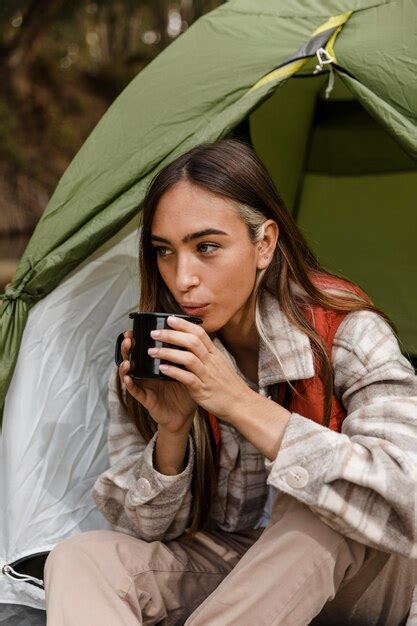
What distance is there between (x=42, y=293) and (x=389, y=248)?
0.96 meters

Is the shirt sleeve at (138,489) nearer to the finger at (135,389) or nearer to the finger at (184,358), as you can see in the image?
the finger at (135,389)

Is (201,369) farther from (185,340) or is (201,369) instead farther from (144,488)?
(144,488)

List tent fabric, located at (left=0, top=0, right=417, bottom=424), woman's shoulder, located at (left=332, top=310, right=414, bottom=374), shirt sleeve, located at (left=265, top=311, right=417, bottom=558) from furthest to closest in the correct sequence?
1. tent fabric, located at (left=0, top=0, right=417, bottom=424)
2. woman's shoulder, located at (left=332, top=310, right=414, bottom=374)
3. shirt sleeve, located at (left=265, top=311, right=417, bottom=558)

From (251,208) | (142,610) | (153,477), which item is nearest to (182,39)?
(251,208)

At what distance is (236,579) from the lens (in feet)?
4.31

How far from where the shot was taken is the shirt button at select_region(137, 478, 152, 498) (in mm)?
1554

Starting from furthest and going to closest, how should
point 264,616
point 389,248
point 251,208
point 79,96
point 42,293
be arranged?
point 79,96
point 389,248
point 42,293
point 251,208
point 264,616

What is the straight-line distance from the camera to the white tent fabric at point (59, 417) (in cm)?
186

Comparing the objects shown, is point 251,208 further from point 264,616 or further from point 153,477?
point 264,616

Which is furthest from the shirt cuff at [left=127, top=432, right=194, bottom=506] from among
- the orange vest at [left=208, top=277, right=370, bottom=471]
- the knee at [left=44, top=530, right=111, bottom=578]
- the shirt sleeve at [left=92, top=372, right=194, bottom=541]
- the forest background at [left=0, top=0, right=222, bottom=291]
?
the forest background at [left=0, top=0, right=222, bottom=291]

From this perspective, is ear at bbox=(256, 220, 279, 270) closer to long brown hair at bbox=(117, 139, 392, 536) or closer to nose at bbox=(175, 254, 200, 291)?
long brown hair at bbox=(117, 139, 392, 536)

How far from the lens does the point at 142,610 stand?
5.01ft

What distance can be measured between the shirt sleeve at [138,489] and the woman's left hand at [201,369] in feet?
0.87

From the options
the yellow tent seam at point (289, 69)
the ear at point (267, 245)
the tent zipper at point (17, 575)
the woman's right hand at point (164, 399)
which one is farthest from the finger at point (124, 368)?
the yellow tent seam at point (289, 69)
